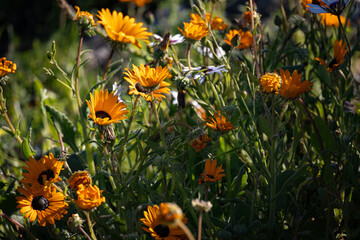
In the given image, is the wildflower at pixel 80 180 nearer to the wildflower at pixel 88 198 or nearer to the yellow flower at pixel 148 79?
the wildflower at pixel 88 198

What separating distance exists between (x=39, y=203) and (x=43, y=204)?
0.01 metres

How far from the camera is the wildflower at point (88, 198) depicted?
818 mm

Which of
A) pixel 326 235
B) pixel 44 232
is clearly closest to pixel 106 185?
pixel 44 232

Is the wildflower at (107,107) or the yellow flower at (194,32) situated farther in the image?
the yellow flower at (194,32)

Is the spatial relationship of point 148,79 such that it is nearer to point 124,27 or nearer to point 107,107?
point 107,107

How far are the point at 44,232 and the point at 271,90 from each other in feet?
2.30

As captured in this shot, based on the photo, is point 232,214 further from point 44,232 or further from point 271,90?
point 44,232

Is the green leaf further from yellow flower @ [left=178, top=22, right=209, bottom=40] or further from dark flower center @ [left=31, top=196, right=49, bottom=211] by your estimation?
yellow flower @ [left=178, top=22, right=209, bottom=40]

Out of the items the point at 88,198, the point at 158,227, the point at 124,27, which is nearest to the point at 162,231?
the point at 158,227

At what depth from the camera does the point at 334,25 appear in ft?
4.80

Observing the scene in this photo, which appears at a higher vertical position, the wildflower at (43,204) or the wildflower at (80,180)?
the wildflower at (80,180)

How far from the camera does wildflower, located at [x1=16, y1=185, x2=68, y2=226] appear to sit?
893 mm

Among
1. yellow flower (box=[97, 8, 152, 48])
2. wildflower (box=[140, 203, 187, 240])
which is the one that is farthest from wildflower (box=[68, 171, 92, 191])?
yellow flower (box=[97, 8, 152, 48])

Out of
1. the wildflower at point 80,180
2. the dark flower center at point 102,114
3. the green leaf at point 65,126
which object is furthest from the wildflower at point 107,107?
the green leaf at point 65,126
